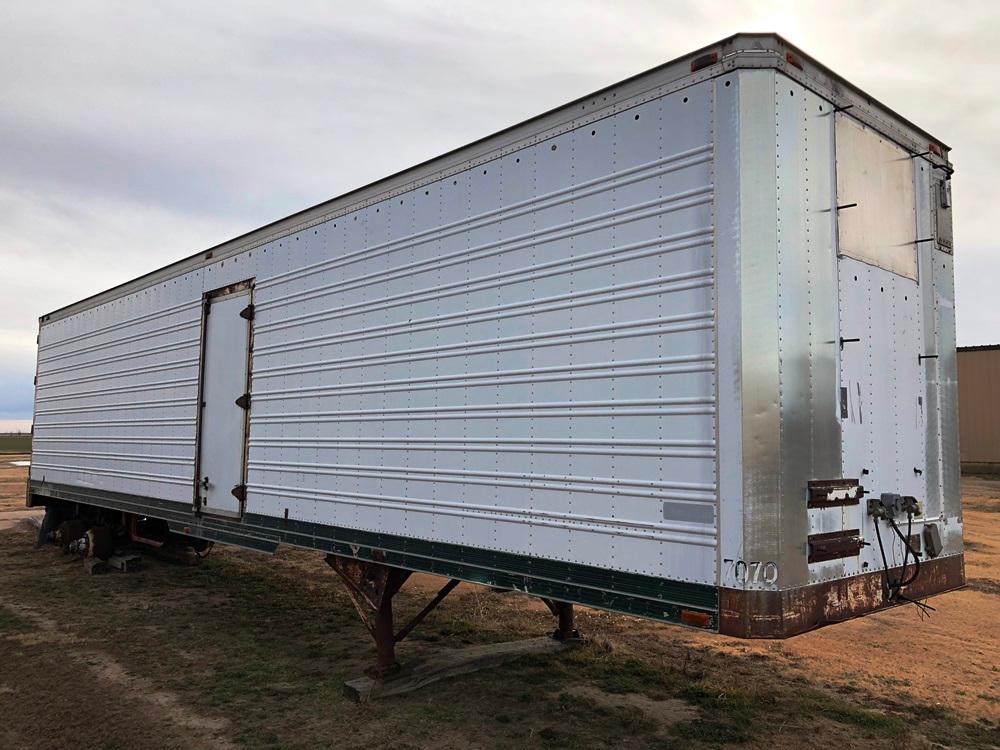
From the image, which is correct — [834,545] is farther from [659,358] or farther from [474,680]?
[474,680]

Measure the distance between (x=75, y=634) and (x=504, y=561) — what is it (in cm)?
538

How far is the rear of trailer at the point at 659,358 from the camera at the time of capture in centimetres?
347

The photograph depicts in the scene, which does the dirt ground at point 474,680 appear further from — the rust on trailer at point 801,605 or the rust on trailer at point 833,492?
the rust on trailer at point 833,492

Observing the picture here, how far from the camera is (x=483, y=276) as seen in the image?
4773mm

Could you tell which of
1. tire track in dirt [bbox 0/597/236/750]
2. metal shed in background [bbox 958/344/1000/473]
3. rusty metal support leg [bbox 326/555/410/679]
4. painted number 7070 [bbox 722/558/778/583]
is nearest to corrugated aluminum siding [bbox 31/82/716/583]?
painted number 7070 [bbox 722/558/778/583]

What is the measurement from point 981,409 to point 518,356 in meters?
26.3

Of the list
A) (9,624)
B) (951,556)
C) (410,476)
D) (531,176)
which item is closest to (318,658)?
(410,476)

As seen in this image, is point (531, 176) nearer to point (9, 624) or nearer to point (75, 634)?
point (75, 634)

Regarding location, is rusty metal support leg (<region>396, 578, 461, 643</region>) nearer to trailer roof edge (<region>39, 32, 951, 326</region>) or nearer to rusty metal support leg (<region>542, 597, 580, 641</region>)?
rusty metal support leg (<region>542, 597, 580, 641</region>)

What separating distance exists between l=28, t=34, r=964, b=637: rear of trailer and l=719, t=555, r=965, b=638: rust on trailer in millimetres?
14

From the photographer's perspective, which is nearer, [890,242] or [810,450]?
[810,450]

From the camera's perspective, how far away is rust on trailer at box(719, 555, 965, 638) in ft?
10.8

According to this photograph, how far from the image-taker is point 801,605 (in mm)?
3432

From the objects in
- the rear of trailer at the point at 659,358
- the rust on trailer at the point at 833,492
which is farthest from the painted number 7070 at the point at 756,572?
the rust on trailer at the point at 833,492
